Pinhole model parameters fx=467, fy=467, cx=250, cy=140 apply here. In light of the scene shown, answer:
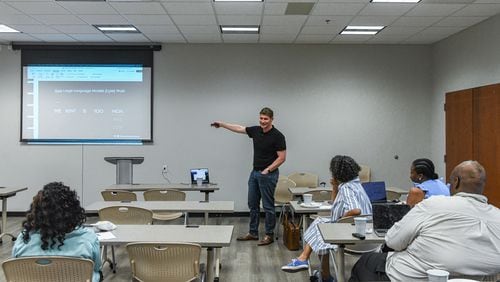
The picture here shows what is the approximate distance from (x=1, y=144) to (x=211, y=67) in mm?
3828

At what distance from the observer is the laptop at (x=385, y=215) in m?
3.14

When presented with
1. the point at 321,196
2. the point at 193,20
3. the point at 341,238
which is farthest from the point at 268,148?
the point at 341,238

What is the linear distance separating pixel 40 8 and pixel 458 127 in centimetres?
602

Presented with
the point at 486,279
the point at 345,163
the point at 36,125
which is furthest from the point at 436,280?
the point at 36,125

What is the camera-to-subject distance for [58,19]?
6.26 meters

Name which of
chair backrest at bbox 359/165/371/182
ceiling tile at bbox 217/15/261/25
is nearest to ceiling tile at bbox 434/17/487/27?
ceiling tile at bbox 217/15/261/25

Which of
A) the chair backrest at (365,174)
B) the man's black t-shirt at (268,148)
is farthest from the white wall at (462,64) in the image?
the man's black t-shirt at (268,148)

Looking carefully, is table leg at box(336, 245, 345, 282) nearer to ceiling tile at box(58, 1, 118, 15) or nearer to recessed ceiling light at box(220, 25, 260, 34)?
ceiling tile at box(58, 1, 118, 15)

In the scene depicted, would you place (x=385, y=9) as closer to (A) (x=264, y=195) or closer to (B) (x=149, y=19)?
(A) (x=264, y=195)

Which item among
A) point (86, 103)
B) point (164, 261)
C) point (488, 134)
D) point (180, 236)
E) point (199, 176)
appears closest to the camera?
point (164, 261)

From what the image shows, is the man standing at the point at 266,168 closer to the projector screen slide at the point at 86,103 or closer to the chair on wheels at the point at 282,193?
the chair on wheels at the point at 282,193

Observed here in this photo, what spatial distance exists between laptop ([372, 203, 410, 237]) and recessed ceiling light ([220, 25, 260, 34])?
13.8 ft

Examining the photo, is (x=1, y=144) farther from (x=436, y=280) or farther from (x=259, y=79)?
(x=436, y=280)

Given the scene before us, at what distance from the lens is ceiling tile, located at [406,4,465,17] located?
5.57 meters
